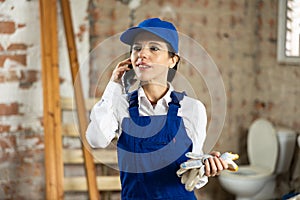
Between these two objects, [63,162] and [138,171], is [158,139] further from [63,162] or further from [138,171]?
[63,162]

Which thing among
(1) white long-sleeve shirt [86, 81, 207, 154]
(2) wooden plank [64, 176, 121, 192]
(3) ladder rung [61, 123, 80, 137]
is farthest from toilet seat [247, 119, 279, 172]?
(1) white long-sleeve shirt [86, 81, 207, 154]

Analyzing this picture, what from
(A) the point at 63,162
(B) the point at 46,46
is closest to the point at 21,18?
(B) the point at 46,46

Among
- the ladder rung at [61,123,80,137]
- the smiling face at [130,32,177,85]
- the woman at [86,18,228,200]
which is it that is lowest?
the ladder rung at [61,123,80,137]

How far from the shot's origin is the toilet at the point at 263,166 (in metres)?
2.84

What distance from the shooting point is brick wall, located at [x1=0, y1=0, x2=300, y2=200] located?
Result: 2.67m

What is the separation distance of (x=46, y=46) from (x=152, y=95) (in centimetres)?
150

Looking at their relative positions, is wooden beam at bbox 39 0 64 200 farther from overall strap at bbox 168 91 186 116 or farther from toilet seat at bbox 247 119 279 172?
overall strap at bbox 168 91 186 116

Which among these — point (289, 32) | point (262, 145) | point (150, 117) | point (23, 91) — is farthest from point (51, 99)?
point (289, 32)

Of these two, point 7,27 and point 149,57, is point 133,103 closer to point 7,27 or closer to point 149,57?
point 149,57

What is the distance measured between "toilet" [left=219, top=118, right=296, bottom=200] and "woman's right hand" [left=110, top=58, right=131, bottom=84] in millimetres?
1827

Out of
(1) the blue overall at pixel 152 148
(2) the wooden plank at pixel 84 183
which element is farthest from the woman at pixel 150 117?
(2) the wooden plank at pixel 84 183

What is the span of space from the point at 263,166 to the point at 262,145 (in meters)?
0.14

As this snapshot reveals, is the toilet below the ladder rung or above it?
below

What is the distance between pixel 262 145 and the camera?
120 inches
